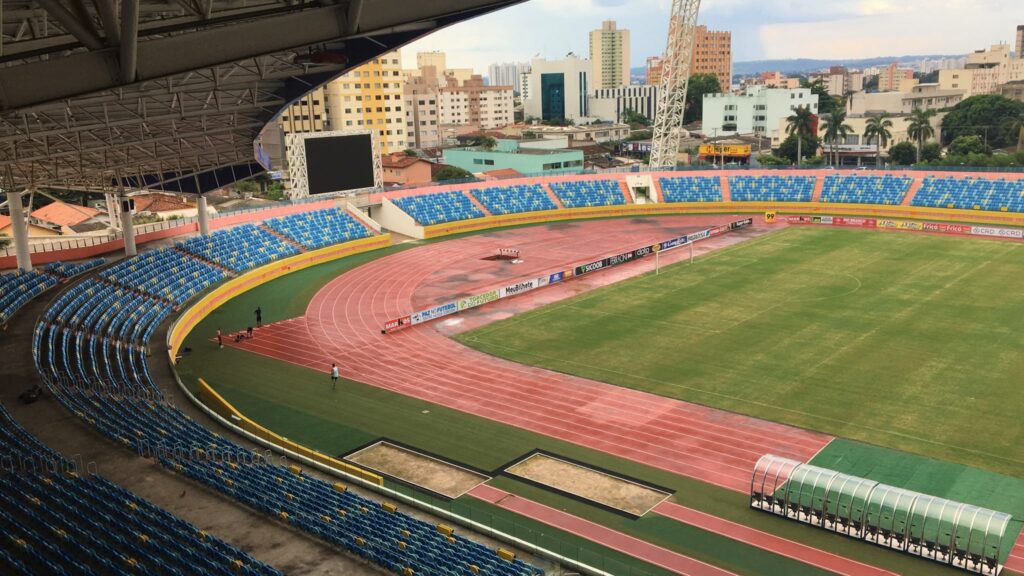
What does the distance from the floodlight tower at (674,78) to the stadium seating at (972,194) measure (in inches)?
1032

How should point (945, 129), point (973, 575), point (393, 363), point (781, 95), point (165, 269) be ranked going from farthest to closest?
point (781, 95) → point (945, 129) → point (165, 269) → point (393, 363) → point (973, 575)

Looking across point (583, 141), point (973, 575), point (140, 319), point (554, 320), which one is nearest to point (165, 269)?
point (140, 319)

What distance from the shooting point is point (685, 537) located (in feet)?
67.3

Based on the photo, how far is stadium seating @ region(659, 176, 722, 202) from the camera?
76688 millimetres

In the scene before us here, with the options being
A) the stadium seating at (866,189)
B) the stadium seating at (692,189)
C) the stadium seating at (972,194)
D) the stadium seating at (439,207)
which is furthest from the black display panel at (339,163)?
the stadium seating at (972,194)

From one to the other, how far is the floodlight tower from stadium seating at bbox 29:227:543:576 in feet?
215

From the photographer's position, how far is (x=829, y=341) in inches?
1398

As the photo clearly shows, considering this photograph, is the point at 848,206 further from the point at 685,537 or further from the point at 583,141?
the point at 583,141

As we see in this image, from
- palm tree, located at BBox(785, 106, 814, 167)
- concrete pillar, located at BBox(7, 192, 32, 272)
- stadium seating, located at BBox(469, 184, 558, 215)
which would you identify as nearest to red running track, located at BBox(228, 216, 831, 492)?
concrete pillar, located at BBox(7, 192, 32, 272)

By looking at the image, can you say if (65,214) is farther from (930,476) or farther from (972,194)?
(972,194)

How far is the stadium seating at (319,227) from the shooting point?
58.4 metres

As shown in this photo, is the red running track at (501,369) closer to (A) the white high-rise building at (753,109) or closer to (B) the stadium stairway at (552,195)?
(B) the stadium stairway at (552,195)

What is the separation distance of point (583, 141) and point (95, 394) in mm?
127338

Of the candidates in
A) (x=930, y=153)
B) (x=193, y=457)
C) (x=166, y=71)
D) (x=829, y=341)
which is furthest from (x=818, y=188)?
(x=166, y=71)
